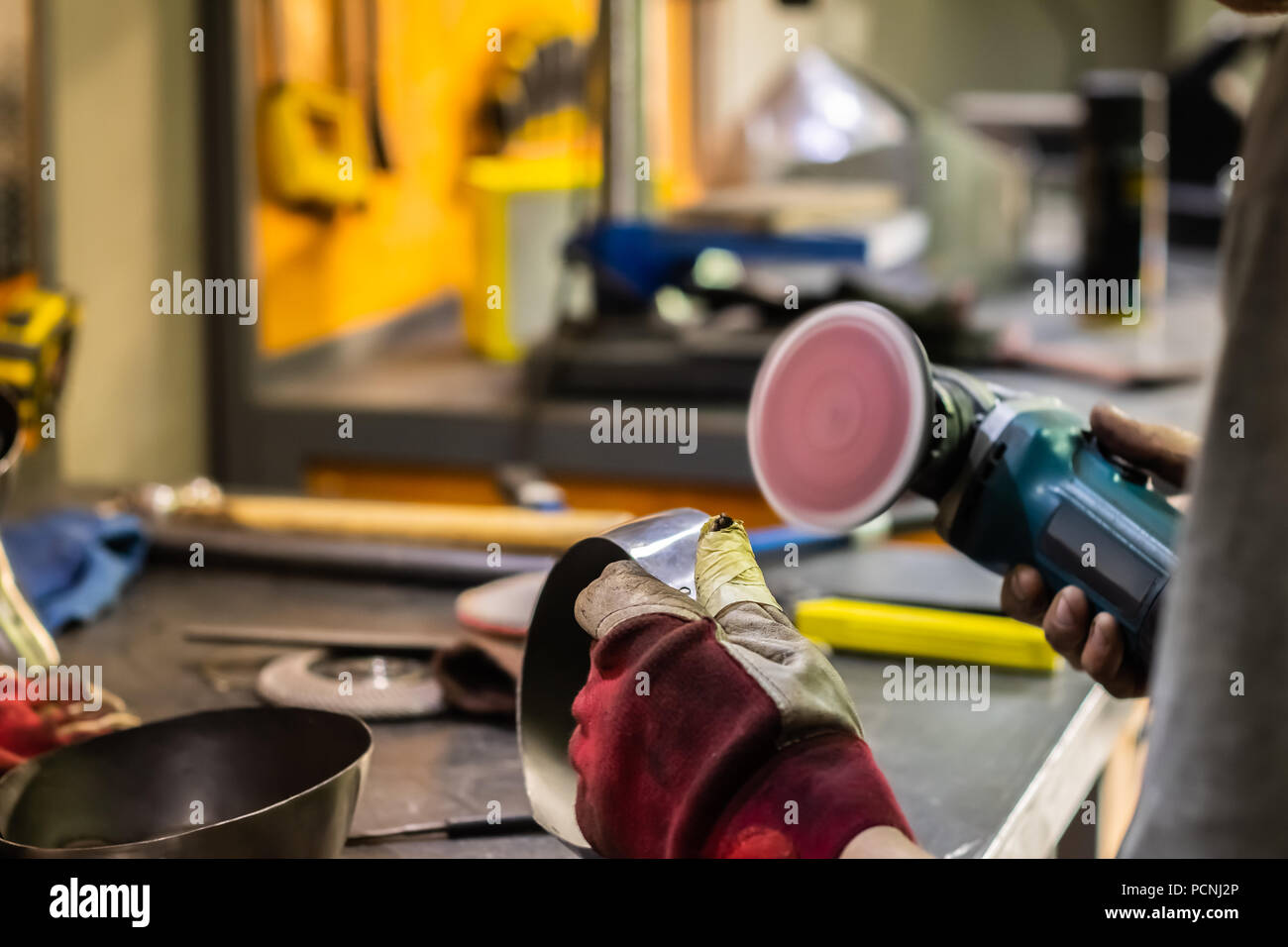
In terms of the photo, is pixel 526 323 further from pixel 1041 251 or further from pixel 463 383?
pixel 1041 251

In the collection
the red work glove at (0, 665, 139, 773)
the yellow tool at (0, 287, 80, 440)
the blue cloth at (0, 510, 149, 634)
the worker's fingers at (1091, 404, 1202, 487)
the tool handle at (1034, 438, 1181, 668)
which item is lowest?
the red work glove at (0, 665, 139, 773)

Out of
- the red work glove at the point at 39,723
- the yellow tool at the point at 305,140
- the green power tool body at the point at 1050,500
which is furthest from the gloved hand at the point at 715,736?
the yellow tool at the point at 305,140

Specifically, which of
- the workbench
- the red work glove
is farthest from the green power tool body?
the red work glove

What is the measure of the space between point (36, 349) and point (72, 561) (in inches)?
7.6

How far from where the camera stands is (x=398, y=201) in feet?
8.59

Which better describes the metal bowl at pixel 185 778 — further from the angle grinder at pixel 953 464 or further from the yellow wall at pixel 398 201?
the yellow wall at pixel 398 201

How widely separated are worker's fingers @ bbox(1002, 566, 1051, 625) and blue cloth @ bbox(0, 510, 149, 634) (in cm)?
76

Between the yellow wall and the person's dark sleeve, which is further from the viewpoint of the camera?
the yellow wall

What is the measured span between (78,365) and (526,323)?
803 mm

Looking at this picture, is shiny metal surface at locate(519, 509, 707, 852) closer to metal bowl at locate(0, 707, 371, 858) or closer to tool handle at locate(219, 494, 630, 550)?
metal bowl at locate(0, 707, 371, 858)

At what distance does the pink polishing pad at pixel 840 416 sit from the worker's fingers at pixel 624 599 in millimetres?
125

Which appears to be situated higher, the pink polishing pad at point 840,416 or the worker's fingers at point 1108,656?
the pink polishing pad at point 840,416

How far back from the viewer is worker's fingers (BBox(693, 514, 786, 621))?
2.18 ft

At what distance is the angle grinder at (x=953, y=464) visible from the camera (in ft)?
2.42
